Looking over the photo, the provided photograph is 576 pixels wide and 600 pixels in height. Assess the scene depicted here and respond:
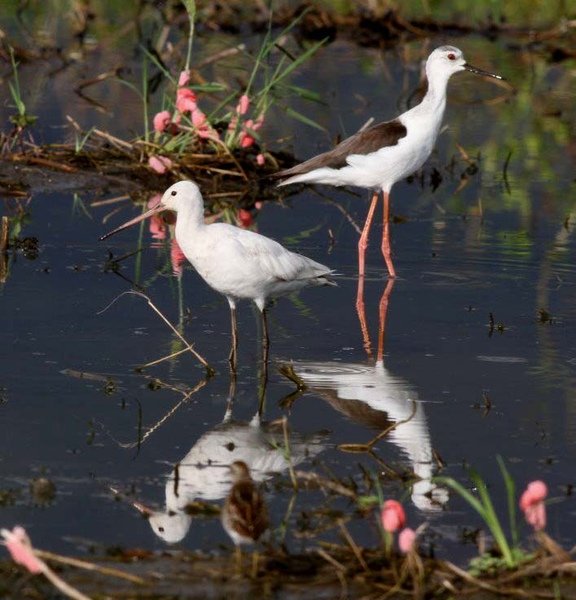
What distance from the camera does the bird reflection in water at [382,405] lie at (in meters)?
6.19

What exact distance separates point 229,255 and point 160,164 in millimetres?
4946

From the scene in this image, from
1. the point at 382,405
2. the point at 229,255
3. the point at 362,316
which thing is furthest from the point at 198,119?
the point at 382,405

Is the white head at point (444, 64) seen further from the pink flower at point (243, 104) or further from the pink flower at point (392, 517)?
the pink flower at point (392, 517)

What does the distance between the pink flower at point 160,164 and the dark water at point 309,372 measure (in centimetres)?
40

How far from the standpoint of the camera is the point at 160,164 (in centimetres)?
1260

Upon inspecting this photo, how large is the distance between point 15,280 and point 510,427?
3964mm

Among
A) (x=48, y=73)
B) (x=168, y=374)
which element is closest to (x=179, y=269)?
(x=168, y=374)

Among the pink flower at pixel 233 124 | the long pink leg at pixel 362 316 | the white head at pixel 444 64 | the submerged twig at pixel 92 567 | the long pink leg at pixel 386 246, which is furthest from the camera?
the pink flower at pixel 233 124

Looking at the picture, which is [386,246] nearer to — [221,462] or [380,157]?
[380,157]

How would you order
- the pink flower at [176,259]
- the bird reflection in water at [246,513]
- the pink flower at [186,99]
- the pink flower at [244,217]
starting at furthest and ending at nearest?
the pink flower at [186,99]
the pink flower at [244,217]
the pink flower at [176,259]
the bird reflection in water at [246,513]

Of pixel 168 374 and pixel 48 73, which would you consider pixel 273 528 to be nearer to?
pixel 168 374

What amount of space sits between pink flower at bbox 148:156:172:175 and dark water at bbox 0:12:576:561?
15.7 inches

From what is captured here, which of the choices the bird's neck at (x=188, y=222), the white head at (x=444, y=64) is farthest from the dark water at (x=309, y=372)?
the white head at (x=444, y=64)

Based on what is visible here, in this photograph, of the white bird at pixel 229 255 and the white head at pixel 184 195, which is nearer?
the white bird at pixel 229 255
